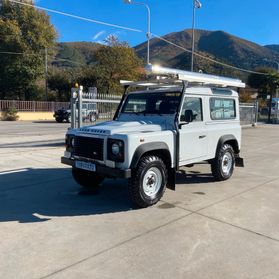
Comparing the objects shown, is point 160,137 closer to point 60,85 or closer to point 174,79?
point 174,79

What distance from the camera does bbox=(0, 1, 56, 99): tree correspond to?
38.3 m

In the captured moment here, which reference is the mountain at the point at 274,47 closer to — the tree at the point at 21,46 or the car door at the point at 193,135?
the tree at the point at 21,46

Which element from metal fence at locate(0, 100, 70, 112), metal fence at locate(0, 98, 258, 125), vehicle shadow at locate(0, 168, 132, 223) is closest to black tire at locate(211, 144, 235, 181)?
vehicle shadow at locate(0, 168, 132, 223)

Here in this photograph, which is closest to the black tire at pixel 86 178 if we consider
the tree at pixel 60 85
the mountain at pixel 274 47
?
the tree at pixel 60 85

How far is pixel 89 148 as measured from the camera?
5562 millimetres

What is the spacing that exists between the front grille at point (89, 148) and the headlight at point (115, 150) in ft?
0.53

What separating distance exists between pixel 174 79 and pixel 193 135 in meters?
1.15

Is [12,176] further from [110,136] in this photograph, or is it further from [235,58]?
[235,58]

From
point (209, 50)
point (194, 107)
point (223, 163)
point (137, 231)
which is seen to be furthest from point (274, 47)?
Answer: point (137, 231)

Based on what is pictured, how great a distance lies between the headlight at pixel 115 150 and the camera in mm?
5070

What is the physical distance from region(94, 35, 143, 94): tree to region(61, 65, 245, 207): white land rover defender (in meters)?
32.5

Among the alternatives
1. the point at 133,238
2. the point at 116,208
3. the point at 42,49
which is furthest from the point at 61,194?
the point at 42,49

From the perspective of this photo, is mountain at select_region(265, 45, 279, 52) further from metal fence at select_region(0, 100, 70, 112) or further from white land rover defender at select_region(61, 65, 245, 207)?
white land rover defender at select_region(61, 65, 245, 207)

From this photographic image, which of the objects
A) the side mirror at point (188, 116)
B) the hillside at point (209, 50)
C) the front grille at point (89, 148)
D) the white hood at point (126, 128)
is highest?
the hillside at point (209, 50)
